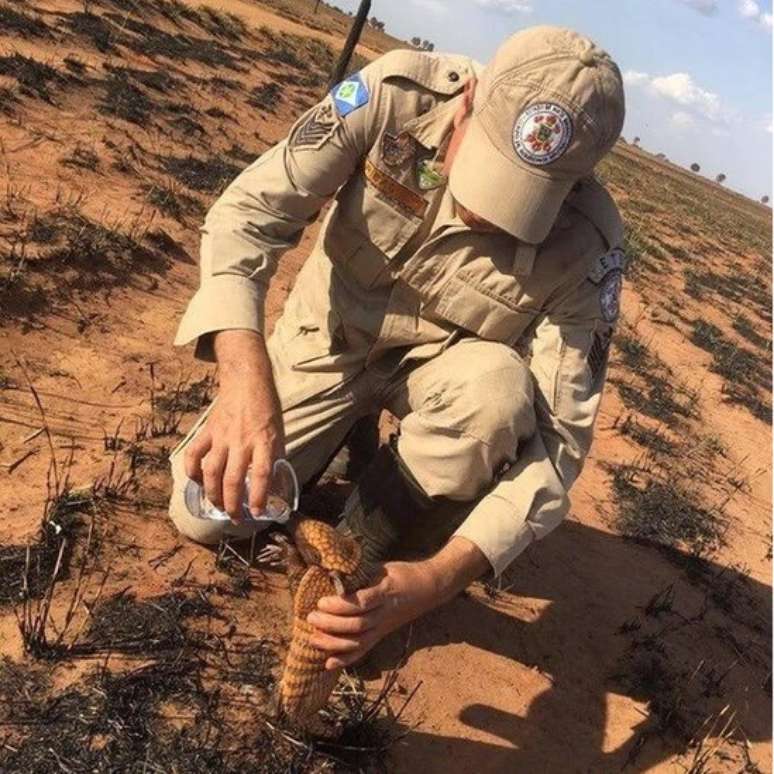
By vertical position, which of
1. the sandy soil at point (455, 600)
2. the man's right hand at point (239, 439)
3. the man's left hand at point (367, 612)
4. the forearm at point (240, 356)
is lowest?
the sandy soil at point (455, 600)

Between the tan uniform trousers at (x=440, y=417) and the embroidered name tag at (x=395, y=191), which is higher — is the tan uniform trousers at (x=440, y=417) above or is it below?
below

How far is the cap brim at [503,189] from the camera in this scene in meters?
2.09

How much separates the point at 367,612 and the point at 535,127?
Result: 1192mm

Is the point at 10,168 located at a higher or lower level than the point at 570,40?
lower

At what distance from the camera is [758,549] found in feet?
14.4

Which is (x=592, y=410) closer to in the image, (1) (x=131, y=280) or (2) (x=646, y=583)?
(2) (x=646, y=583)

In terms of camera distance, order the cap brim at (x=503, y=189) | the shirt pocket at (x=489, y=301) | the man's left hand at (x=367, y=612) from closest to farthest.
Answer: the man's left hand at (x=367, y=612) < the cap brim at (x=503, y=189) < the shirt pocket at (x=489, y=301)

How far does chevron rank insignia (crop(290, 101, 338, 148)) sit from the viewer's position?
2332 millimetres

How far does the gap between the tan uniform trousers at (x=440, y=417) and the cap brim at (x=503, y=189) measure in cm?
40

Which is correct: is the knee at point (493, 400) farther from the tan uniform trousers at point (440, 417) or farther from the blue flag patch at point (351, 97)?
the blue flag patch at point (351, 97)

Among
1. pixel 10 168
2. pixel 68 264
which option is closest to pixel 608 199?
pixel 68 264

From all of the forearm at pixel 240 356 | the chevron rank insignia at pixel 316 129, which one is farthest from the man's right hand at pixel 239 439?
the chevron rank insignia at pixel 316 129

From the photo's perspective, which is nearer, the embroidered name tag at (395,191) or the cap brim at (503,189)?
the cap brim at (503,189)

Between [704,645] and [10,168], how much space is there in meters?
4.12
